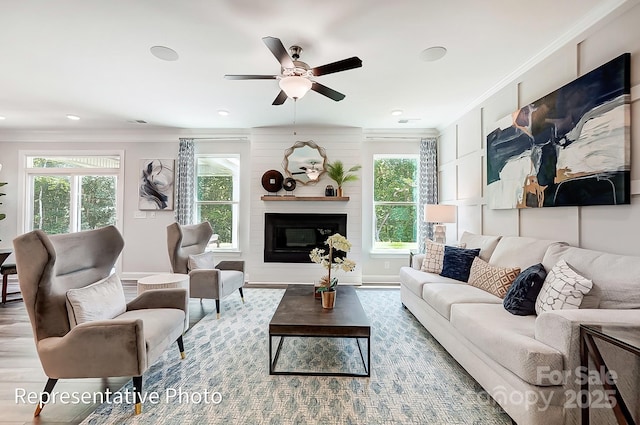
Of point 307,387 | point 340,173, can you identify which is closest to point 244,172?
point 340,173

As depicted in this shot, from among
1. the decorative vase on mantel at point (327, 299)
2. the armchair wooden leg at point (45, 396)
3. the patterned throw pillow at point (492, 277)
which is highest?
the patterned throw pillow at point (492, 277)

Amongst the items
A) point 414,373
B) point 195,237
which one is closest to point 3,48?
point 195,237

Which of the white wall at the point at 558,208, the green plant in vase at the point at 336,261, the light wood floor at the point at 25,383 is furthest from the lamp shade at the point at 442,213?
the light wood floor at the point at 25,383

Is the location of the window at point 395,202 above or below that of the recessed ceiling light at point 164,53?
below

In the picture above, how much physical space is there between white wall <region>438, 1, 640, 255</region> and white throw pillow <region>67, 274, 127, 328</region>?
3621 millimetres

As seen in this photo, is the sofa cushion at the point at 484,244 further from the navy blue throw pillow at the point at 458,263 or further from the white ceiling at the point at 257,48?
the white ceiling at the point at 257,48

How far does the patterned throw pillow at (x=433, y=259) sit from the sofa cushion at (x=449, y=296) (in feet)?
1.62

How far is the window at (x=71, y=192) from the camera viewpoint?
17.0 ft

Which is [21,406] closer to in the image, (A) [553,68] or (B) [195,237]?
(B) [195,237]

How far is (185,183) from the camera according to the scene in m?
4.95

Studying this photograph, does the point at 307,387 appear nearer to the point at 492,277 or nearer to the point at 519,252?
the point at 492,277

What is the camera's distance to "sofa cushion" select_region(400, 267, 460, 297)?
2916mm

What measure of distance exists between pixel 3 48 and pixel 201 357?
3.38 m

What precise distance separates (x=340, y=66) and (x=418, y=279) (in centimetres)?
229
